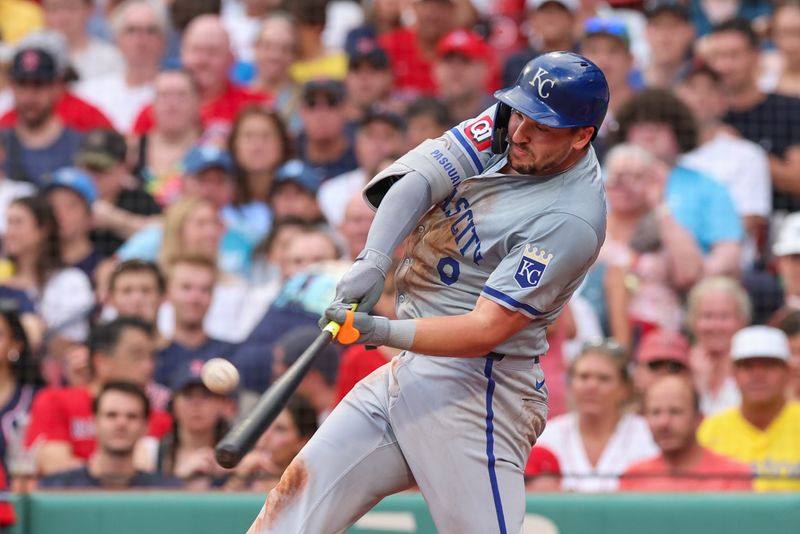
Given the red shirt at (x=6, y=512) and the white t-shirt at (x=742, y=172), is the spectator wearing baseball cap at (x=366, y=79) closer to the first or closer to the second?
the white t-shirt at (x=742, y=172)

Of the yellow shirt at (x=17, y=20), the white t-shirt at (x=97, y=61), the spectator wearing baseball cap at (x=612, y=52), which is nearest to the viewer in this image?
the spectator wearing baseball cap at (x=612, y=52)

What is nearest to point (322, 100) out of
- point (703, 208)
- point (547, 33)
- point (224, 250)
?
point (224, 250)

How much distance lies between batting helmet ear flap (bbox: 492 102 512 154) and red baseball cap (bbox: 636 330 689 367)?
2615 millimetres

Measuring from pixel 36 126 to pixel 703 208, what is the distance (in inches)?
155

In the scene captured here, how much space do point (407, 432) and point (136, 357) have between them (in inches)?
121

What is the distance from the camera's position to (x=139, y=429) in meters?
6.43

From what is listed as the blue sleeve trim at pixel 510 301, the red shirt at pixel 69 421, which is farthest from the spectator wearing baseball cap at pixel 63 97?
the blue sleeve trim at pixel 510 301

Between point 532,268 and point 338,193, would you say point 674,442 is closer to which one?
point 532,268

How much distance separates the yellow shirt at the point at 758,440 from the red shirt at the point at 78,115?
420cm

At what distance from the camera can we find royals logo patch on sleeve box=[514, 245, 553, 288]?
3.98m

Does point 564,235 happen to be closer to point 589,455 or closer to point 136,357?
point 589,455

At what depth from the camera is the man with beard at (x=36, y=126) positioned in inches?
336

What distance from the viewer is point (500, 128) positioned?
4219 millimetres

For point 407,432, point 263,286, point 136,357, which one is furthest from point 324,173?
point 407,432
